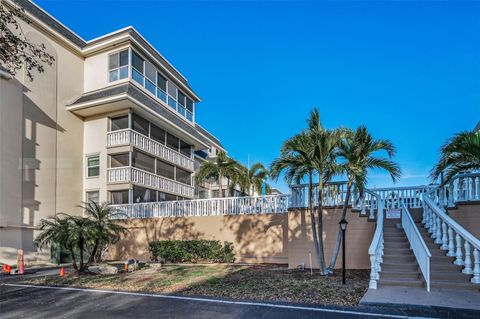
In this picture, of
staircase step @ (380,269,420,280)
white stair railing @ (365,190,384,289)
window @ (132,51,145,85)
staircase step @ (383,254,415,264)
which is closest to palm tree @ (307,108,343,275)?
staircase step @ (383,254,415,264)

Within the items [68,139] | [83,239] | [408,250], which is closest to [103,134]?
[68,139]

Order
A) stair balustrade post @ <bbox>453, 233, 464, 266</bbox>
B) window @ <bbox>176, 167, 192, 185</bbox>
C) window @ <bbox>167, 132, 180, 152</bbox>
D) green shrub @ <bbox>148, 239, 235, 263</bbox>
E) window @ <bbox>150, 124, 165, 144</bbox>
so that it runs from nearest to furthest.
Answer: stair balustrade post @ <bbox>453, 233, 464, 266</bbox> < green shrub @ <bbox>148, 239, 235, 263</bbox> < window @ <bbox>150, 124, 165, 144</bbox> < window @ <bbox>167, 132, 180, 152</bbox> < window @ <bbox>176, 167, 192, 185</bbox>

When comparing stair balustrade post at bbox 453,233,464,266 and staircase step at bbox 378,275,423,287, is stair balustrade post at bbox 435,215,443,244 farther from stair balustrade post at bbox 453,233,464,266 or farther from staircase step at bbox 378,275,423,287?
staircase step at bbox 378,275,423,287

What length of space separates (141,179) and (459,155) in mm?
16077

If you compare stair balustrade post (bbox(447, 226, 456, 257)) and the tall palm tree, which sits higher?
the tall palm tree

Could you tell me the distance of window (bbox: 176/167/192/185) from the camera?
2551 centimetres

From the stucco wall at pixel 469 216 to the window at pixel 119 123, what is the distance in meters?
17.0

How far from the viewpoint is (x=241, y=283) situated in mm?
9492

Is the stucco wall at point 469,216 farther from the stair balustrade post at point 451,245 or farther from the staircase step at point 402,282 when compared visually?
the staircase step at point 402,282

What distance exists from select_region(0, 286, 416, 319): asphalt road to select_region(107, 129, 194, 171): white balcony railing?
11952 mm

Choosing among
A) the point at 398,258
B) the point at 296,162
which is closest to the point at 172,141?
the point at 296,162

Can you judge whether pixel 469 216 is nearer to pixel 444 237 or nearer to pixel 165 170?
pixel 444 237

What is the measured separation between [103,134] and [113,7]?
779cm

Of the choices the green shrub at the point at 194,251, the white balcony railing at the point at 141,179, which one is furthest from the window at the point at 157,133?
the green shrub at the point at 194,251
